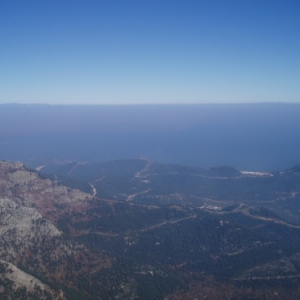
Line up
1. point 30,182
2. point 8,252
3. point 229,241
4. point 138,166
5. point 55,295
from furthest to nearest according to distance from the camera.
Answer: point 138,166
point 30,182
point 229,241
point 8,252
point 55,295

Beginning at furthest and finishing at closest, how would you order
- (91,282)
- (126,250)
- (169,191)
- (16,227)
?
(169,191) < (126,250) < (16,227) < (91,282)

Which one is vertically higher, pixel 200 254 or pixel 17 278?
pixel 17 278

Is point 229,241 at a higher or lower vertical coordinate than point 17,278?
lower

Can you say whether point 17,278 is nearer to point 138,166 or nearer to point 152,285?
point 152,285

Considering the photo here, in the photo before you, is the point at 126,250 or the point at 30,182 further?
the point at 30,182

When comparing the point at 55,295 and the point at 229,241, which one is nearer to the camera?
the point at 55,295

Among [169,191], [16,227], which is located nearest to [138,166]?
[169,191]

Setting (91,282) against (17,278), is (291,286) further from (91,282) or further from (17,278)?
(17,278)

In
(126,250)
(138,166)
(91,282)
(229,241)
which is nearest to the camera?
(91,282)

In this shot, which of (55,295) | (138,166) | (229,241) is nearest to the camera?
(55,295)

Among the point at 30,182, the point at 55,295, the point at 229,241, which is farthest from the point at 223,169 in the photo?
the point at 55,295
